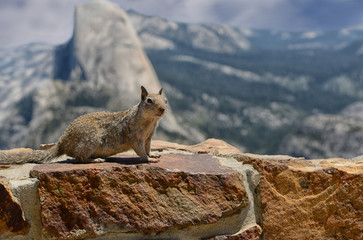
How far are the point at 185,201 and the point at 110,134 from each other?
64.9 inches

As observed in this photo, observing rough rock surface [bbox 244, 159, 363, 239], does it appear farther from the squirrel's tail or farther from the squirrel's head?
the squirrel's tail

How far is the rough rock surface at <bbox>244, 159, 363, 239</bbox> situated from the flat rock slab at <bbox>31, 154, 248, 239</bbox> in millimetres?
324

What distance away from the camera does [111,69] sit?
A: 92.8 m

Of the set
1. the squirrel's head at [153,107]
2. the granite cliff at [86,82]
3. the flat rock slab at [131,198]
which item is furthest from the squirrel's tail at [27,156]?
the granite cliff at [86,82]

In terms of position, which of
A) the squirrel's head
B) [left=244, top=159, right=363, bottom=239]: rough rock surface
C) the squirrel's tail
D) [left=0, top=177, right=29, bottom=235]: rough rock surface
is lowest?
[left=0, top=177, right=29, bottom=235]: rough rock surface

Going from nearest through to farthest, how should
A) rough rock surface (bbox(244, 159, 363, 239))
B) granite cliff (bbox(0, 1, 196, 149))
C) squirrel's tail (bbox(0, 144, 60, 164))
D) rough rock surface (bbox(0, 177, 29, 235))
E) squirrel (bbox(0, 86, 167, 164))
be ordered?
rough rock surface (bbox(0, 177, 29, 235)), rough rock surface (bbox(244, 159, 363, 239)), squirrel's tail (bbox(0, 144, 60, 164)), squirrel (bbox(0, 86, 167, 164)), granite cliff (bbox(0, 1, 196, 149))

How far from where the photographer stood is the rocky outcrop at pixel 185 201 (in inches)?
116

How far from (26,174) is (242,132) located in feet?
310

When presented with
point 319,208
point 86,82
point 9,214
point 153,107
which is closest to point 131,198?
point 9,214

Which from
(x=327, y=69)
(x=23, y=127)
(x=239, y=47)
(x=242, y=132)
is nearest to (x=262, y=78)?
(x=327, y=69)

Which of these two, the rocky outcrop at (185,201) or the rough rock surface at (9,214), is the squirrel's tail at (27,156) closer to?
the rocky outcrop at (185,201)

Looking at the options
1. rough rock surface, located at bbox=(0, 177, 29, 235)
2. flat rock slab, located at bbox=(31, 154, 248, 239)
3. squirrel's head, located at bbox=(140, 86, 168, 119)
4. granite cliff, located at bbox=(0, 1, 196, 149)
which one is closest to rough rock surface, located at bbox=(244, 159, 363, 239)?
flat rock slab, located at bbox=(31, 154, 248, 239)

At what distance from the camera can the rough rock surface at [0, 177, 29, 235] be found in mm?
2859

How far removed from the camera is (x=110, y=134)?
4.39 m
